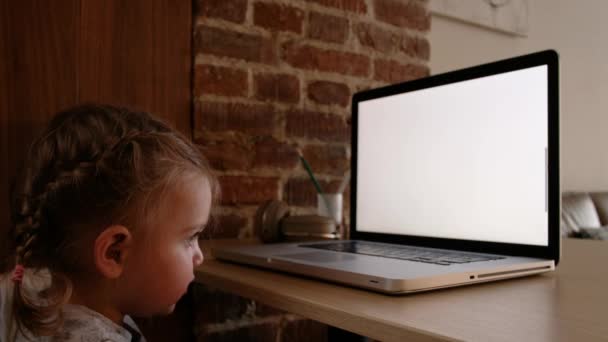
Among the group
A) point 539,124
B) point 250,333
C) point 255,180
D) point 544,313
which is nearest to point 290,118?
point 255,180

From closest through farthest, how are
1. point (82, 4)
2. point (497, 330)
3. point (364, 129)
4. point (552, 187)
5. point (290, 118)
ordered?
point (497, 330) → point (552, 187) → point (82, 4) → point (364, 129) → point (290, 118)

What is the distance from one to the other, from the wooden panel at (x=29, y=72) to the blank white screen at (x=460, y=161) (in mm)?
608

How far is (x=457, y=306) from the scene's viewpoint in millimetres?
571

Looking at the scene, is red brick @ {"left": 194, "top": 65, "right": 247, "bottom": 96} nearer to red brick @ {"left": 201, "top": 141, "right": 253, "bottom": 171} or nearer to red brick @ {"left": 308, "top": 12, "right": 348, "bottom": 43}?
red brick @ {"left": 201, "top": 141, "right": 253, "bottom": 171}

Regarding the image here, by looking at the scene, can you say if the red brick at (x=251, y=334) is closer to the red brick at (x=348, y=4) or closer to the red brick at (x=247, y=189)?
the red brick at (x=247, y=189)

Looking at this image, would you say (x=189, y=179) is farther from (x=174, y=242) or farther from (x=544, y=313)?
(x=544, y=313)

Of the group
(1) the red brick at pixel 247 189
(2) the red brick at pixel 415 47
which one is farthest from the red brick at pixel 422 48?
(1) the red brick at pixel 247 189

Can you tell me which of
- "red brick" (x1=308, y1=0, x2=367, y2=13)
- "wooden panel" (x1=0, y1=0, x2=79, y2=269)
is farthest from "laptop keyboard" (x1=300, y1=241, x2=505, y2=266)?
"red brick" (x1=308, y1=0, x2=367, y2=13)

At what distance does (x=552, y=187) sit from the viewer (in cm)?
79

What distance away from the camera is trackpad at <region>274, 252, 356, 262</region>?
80cm

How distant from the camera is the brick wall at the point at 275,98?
1192 mm

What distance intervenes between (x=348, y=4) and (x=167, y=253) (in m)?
0.99

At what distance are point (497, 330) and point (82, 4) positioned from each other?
0.94 metres

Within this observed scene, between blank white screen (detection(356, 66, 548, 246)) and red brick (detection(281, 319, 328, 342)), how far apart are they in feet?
1.09
